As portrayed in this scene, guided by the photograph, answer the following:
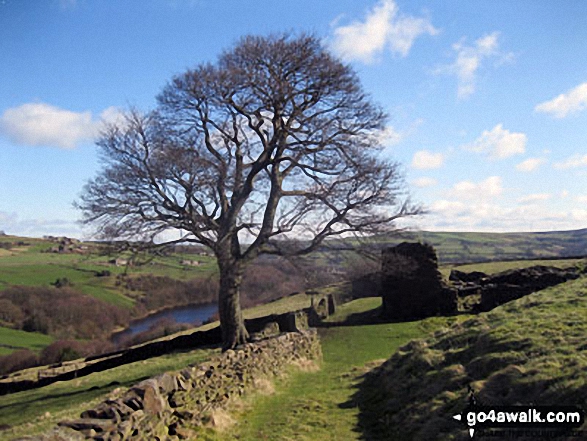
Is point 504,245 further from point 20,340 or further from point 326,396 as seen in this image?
point 326,396

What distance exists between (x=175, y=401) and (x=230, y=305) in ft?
29.1

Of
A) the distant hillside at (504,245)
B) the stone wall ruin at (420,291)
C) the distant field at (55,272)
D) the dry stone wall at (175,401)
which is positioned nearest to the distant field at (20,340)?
the distant field at (55,272)

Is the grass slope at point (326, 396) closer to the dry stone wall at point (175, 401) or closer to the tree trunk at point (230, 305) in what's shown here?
the dry stone wall at point (175, 401)

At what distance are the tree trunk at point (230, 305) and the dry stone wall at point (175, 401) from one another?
3.29 m

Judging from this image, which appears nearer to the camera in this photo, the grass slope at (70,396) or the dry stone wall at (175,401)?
the dry stone wall at (175,401)

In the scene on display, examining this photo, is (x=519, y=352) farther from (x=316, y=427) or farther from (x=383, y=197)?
(x=383, y=197)

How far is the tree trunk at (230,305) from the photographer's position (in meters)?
16.8

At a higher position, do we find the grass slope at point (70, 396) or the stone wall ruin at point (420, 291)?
the stone wall ruin at point (420, 291)

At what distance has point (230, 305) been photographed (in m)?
17.1

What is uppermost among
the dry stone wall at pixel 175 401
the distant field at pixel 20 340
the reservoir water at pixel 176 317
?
the dry stone wall at pixel 175 401

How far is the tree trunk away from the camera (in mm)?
16844

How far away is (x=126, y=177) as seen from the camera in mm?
15758

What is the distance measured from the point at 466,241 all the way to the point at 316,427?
4822 inches

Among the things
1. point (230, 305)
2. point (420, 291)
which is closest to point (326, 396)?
point (230, 305)
